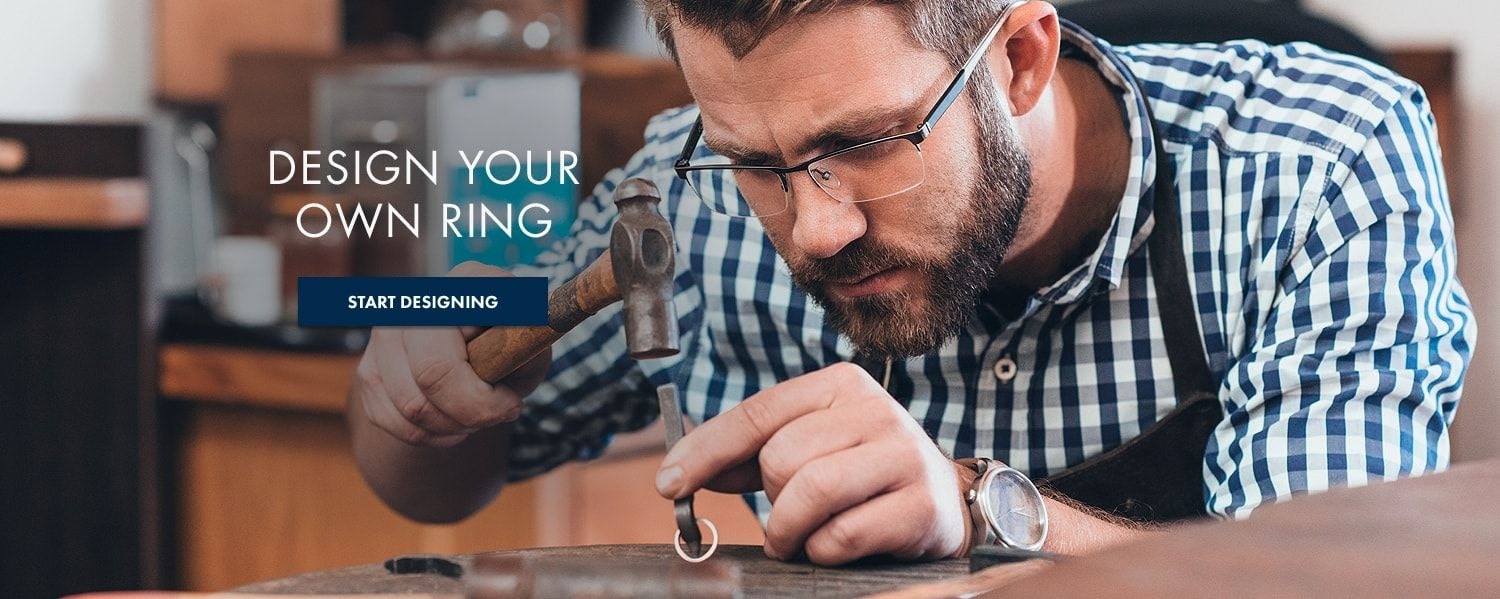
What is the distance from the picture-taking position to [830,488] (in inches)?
26.2

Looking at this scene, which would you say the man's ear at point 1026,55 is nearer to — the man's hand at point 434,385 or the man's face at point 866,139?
the man's face at point 866,139

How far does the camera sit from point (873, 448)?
0.69 m

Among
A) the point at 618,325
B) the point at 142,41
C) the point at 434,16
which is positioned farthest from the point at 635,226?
the point at 434,16

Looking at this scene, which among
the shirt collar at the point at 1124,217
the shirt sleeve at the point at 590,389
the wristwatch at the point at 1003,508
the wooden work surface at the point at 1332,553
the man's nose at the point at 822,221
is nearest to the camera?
the wooden work surface at the point at 1332,553

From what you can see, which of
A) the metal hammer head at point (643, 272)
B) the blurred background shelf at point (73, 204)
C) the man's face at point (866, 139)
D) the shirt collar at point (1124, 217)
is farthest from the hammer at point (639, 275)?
the blurred background shelf at point (73, 204)

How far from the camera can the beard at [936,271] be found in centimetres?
86

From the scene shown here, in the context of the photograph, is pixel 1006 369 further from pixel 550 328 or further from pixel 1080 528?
pixel 550 328

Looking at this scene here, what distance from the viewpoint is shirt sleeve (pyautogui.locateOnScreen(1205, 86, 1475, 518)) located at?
844mm

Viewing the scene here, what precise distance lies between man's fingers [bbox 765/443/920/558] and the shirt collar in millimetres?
312

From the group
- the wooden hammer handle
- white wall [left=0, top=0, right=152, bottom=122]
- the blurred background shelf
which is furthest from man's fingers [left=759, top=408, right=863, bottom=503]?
white wall [left=0, top=0, right=152, bottom=122]

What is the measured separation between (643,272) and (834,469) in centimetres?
15

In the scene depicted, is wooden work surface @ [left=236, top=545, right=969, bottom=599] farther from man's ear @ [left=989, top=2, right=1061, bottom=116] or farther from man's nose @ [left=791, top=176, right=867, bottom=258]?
man's ear @ [left=989, top=2, right=1061, bottom=116]

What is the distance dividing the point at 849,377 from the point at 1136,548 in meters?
0.35

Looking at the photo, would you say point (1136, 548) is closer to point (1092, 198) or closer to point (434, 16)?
point (1092, 198)
